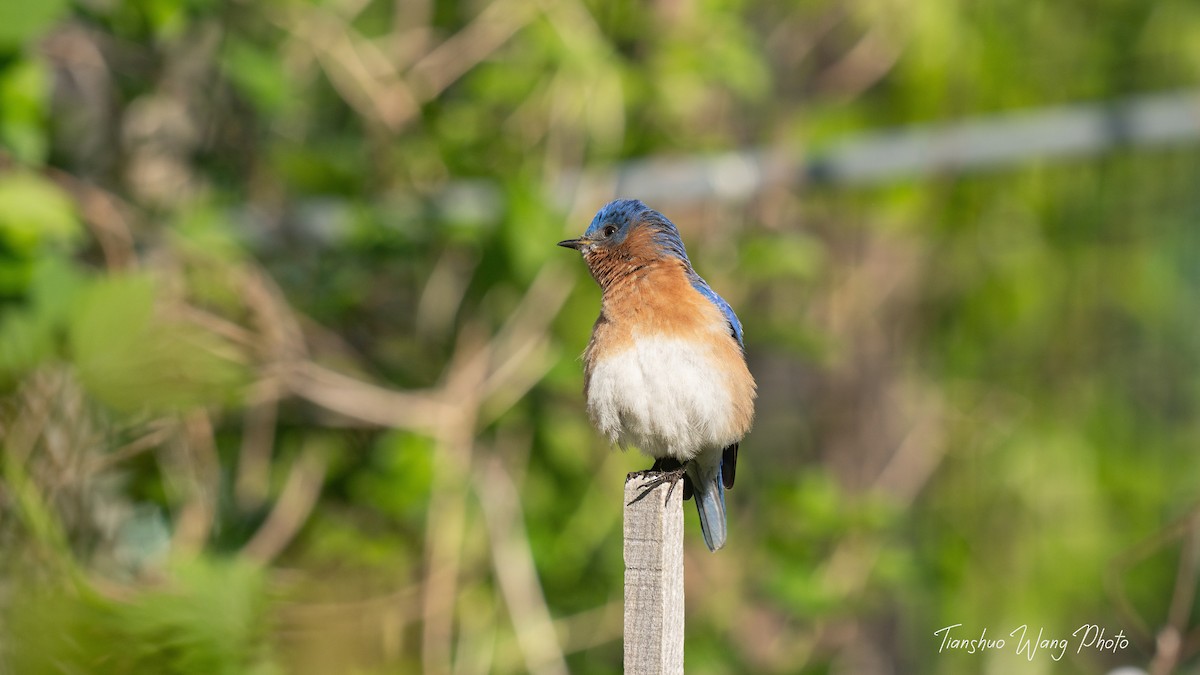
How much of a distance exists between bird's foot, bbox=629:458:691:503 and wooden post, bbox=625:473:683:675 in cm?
7

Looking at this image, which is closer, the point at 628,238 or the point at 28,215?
the point at 628,238

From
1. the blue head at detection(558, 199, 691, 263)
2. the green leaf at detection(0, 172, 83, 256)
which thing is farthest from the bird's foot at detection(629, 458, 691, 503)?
the green leaf at detection(0, 172, 83, 256)

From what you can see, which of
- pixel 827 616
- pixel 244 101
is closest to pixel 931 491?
pixel 827 616

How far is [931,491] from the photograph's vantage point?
5535 millimetres

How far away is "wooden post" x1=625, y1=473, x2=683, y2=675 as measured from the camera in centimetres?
156

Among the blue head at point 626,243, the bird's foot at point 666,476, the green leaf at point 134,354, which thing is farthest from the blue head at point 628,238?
the green leaf at point 134,354

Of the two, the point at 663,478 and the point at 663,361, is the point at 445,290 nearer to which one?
the point at 663,361

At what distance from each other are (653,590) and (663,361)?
86 cm

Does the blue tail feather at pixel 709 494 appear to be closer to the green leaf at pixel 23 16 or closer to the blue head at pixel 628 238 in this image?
the blue head at pixel 628 238

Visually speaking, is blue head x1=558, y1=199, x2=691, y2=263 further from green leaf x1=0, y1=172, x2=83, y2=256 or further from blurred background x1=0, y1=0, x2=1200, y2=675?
green leaf x1=0, y1=172, x2=83, y2=256

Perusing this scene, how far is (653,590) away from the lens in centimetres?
158

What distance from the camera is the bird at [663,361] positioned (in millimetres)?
2361

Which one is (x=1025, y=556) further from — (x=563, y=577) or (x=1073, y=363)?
(x=563, y=577)

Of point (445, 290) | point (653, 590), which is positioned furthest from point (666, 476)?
point (445, 290)
